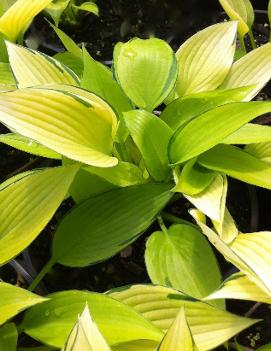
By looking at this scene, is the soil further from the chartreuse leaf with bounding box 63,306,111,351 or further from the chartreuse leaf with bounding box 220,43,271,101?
the chartreuse leaf with bounding box 63,306,111,351

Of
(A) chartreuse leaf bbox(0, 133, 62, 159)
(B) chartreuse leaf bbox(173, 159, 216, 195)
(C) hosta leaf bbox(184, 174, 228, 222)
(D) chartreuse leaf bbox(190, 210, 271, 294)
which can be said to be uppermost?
(A) chartreuse leaf bbox(0, 133, 62, 159)

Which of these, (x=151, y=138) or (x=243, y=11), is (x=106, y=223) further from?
(x=243, y=11)

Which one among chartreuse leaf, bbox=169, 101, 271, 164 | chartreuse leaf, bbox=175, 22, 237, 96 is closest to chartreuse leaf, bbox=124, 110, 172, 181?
chartreuse leaf, bbox=169, 101, 271, 164

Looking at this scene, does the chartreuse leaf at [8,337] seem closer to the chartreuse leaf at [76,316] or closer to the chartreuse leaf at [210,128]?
the chartreuse leaf at [76,316]

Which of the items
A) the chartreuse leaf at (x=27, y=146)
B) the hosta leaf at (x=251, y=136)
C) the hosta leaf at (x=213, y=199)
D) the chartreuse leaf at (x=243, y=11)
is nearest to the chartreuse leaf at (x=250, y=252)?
the hosta leaf at (x=213, y=199)

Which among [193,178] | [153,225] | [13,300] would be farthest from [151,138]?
[13,300]

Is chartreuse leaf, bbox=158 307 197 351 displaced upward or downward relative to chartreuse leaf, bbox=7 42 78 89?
downward
